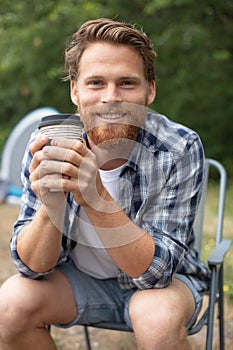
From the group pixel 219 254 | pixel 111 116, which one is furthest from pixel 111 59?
pixel 219 254

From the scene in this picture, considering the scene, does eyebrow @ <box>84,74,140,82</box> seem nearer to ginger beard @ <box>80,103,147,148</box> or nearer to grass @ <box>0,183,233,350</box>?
ginger beard @ <box>80,103,147,148</box>

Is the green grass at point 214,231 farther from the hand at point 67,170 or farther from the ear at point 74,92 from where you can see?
the hand at point 67,170

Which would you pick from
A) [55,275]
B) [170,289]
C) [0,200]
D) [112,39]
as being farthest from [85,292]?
[0,200]

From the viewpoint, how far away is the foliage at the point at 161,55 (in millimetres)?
7062

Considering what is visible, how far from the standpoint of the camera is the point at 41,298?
1865 millimetres

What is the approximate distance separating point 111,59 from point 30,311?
898 millimetres

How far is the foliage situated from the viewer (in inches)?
278

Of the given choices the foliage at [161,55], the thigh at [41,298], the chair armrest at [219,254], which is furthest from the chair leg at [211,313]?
the foliage at [161,55]

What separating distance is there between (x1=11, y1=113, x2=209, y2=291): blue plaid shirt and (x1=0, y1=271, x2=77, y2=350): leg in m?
0.05

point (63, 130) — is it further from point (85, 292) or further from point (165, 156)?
point (85, 292)

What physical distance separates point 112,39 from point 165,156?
450mm

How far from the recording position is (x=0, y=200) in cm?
678

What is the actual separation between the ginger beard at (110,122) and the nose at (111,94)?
18 mm

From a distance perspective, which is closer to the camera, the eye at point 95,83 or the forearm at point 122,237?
the forearm at point 122,237
